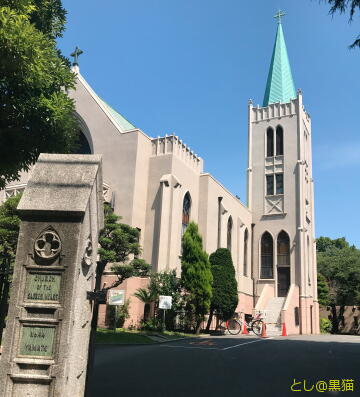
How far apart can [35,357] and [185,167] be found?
2534cm

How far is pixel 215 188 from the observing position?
3228cm

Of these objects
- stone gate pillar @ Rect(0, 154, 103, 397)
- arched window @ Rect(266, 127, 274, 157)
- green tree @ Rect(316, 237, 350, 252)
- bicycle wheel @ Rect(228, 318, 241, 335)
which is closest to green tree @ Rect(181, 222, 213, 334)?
bicycle wheel @ Rect(228, 318, 241, 335)

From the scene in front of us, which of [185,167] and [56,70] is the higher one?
[185,167]

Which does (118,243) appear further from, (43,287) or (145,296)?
(43,287)

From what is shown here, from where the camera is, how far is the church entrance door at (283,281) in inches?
1473

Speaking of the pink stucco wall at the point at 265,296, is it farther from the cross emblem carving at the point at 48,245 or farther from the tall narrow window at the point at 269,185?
the cross emblem carving at the point at 48,245

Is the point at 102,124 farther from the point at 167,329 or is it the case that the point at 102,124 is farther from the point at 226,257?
the point at 167,329

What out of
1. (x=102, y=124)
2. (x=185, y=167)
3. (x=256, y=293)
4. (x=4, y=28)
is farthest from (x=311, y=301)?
(x=4, y=28)

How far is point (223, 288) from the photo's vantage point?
25.5m

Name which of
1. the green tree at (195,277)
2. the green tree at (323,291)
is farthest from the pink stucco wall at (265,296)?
the green tree at (195,277)

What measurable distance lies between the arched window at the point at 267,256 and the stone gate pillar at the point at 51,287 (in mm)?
34629

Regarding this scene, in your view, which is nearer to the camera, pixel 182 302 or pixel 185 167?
pixel 182 302

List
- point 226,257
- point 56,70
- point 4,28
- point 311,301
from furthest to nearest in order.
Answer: point 311,301
point 226,257
point 56,70
point 4,28

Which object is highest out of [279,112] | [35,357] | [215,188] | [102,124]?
[279,112]
